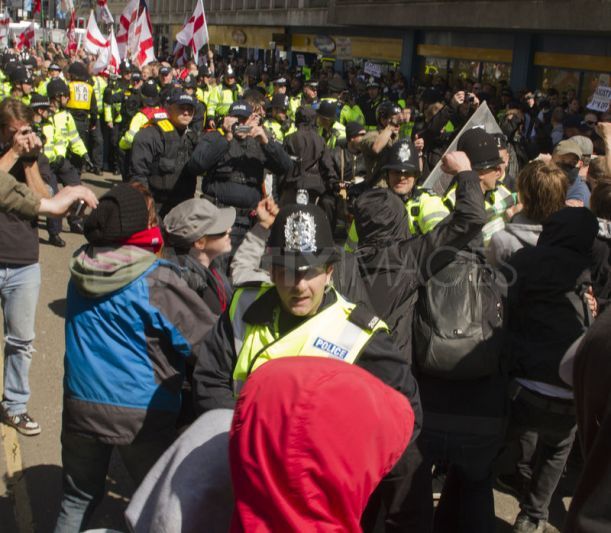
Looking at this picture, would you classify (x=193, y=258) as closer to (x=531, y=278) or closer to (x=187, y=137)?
(x=531, y=278)

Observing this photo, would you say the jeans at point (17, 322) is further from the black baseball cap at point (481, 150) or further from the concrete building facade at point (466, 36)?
the concrete building facade at point (466, 36)

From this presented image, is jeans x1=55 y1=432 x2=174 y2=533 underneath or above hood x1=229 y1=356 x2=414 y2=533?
underneath

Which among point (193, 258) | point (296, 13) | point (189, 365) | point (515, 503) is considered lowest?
point (515, 503)

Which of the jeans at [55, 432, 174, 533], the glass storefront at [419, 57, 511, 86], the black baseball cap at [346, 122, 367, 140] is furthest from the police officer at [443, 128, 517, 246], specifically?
the glass storefront at [419, 57, 511, 86]

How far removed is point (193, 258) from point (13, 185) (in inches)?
37.1

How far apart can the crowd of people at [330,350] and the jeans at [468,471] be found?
0.03ft

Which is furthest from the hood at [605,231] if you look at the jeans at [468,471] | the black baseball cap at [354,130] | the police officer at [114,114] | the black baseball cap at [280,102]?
the police officer at [114,114]

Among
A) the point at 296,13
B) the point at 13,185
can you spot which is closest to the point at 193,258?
the point at 13,185

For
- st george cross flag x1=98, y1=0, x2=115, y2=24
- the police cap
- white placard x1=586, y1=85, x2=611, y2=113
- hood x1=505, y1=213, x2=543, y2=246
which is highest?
st george cross flag x1=98, y1=0, x2=115, y2=24

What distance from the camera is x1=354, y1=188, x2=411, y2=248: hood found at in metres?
4.23

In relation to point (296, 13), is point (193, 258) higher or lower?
lower

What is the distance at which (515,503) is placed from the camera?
505 cm

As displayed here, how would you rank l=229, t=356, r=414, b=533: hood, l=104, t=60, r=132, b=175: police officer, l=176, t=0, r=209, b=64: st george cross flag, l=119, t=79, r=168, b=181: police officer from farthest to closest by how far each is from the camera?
l=176, t=0, r=209, b=64: st george cross flag, l=104, t=60, r=132, b=175: police officer, l=119, t=79, r=168, b=181: police officer, l=229, t=356, r=414, b=533: hood

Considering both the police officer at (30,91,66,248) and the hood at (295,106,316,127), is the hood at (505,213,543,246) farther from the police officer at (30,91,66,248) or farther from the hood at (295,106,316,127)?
the police officer at (30,91,66,248)
